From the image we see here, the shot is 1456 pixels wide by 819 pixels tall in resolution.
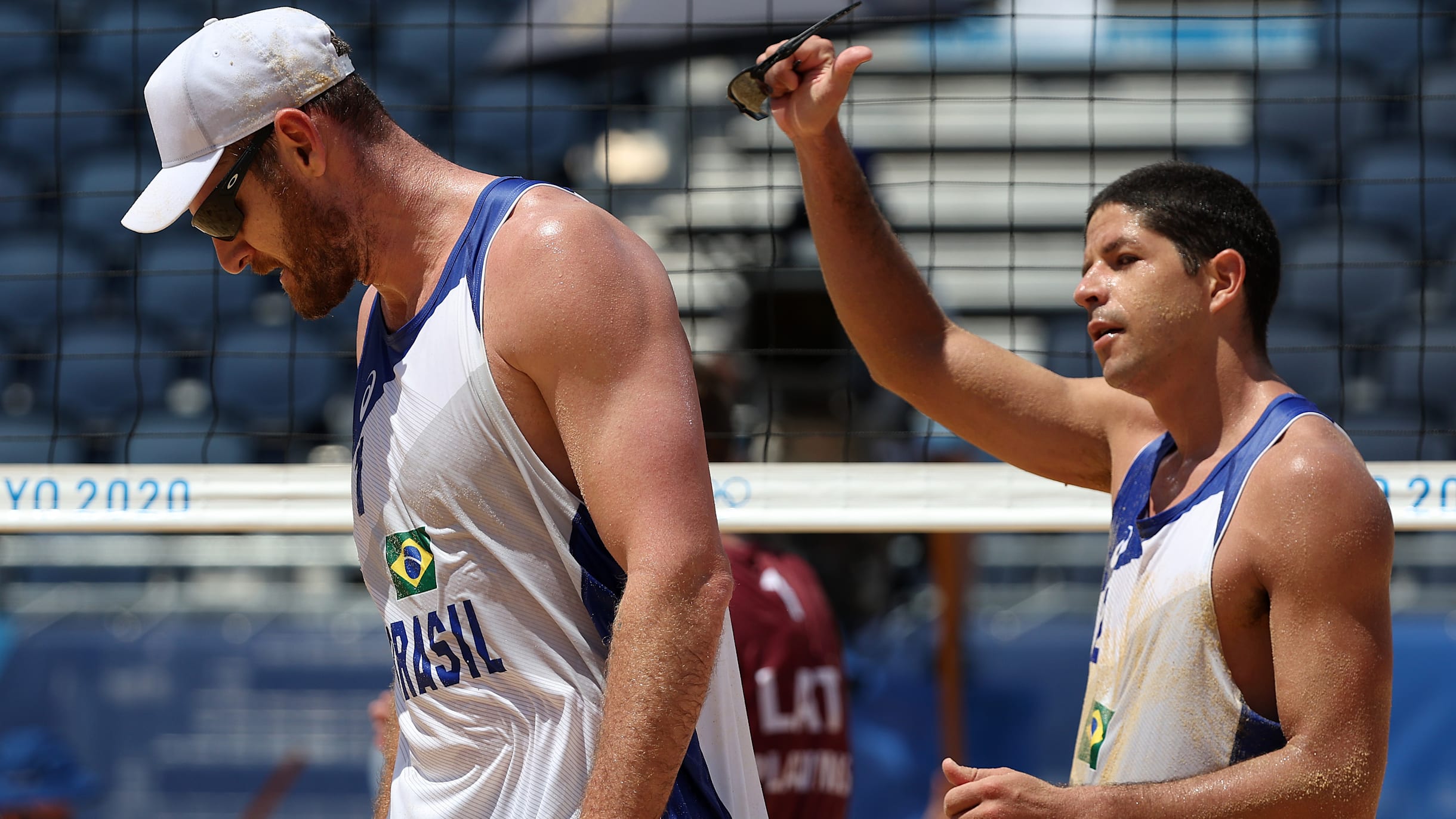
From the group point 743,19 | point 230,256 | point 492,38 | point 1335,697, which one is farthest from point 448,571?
point 492,38

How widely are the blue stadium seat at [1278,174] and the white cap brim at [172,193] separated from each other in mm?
6572

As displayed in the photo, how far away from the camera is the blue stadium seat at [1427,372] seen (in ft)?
21.6

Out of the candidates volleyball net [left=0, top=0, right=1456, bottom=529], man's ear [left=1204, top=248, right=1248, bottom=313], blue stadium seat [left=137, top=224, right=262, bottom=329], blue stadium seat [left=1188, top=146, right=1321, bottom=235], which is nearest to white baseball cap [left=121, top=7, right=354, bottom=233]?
man's ear [left=1204, top=248, right=1248, bottom=313]

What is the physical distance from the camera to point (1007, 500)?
3.39 meters

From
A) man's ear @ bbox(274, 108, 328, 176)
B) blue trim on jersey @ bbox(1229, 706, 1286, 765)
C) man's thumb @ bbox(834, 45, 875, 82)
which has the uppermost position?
man's thumb @ bbox(834, 45, 875, 82)

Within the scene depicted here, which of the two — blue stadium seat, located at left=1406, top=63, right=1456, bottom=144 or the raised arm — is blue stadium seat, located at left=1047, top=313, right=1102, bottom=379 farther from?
the raised arm

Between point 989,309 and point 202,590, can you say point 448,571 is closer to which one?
point 202,590

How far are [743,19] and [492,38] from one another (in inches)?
71.2

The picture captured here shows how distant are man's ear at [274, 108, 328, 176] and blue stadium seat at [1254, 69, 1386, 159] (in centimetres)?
686

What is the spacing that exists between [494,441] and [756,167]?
6389 mm

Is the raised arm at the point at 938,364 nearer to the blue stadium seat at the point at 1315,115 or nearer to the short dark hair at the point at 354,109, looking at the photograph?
the short dark hair at the point at 354,109

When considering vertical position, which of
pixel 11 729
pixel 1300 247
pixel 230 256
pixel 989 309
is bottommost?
pixel 11 729

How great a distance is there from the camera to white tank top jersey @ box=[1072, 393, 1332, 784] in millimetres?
1980

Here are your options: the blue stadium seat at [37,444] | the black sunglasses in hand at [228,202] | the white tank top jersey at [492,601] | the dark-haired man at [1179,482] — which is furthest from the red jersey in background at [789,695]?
the blue stadium seat at [37,444]
